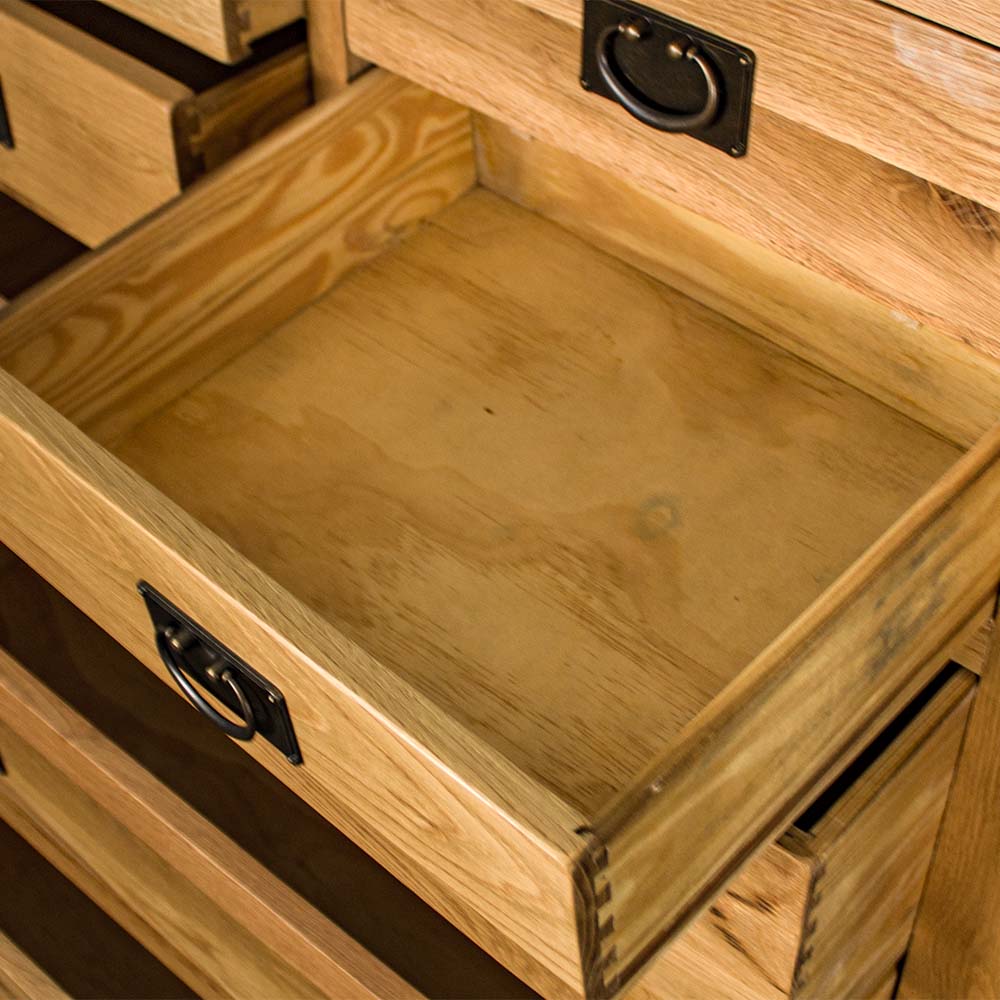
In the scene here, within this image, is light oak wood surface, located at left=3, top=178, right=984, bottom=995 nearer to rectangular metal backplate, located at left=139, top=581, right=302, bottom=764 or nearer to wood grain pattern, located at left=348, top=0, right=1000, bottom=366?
rectangular metal backplate, located at left=139, top=581, right=302, bottom=764

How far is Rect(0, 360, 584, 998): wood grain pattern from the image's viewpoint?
20.6 inches

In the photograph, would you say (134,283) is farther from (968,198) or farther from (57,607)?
(968,198)

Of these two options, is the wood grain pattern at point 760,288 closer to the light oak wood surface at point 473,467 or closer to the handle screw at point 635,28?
the light oak wood surface at point 473,467

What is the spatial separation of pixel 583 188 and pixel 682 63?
0.25m

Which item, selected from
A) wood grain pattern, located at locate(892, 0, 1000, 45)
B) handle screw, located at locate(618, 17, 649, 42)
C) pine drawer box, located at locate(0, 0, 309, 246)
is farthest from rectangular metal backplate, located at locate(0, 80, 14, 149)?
wood grain pattern, located at locate(892, 0, 1000, 45)

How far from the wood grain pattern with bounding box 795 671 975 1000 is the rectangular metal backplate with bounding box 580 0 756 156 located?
32cm

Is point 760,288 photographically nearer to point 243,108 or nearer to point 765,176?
point 765,176

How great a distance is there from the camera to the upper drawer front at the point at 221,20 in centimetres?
83

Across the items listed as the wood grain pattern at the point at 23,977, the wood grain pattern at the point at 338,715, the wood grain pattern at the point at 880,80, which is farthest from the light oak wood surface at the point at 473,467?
the wood grain pattern at the point at 23,977

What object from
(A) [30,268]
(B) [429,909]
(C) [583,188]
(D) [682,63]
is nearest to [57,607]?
(A) [30,268]

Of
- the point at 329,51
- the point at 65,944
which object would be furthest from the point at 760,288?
the point at 65,944

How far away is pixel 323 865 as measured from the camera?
0.87m

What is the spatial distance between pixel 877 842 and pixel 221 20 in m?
0.57

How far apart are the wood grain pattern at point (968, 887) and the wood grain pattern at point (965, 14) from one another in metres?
0.32
